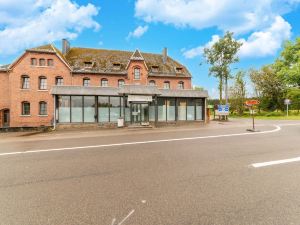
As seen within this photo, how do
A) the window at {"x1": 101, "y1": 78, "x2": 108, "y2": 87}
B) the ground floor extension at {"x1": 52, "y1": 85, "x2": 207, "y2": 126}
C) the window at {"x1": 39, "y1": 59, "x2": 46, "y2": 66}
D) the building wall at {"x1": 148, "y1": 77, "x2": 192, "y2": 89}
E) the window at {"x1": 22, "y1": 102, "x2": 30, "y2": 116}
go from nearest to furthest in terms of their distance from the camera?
the ground floor extension at {"x1": 52, "y1": 85, "x2": 207, "y2": 126}, the window at {"x1": 22, "y1": 102, "x2": 30, "y2": 116}, the window at {"x1": 39, "y1": 59, "x2": 46, "y2": 66}, the window at {"x1": 101, "y1": 78, "x2": 108, "y2": 87}, the building wall at {"x1": 148, "y1": 77, "x2": 192, "y2": 89}

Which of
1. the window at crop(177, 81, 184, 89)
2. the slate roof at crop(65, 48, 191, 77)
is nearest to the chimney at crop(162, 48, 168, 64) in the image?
the slate roof at crop(65, 48, 191, 77)

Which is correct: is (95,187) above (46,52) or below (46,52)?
below

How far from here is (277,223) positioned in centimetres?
334

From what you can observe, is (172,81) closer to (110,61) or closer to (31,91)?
(110,61)

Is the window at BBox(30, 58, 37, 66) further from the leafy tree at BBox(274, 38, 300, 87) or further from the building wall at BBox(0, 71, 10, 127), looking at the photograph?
the leafy tree at BBox(274, 38, 300, 87)

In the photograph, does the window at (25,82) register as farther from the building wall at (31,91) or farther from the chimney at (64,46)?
the chimney at (64,46)

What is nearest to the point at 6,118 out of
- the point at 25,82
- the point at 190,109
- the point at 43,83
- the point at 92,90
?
the point at 25,82

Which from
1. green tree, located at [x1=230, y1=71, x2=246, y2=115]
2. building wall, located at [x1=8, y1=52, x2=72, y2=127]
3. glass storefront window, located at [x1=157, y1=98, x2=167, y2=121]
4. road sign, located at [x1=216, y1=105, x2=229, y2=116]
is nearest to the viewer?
glass storefront window, located at [x1=157, y1=98, x2=167, y2=121]

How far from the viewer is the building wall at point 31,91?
28.8 m

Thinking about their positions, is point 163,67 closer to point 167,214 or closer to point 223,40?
point 223,40

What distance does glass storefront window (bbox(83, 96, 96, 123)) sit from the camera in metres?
24.1

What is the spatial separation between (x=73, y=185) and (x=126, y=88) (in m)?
20.0

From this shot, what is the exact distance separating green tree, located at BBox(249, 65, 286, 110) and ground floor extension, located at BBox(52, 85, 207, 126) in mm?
34796

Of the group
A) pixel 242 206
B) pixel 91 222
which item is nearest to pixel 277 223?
pixel 242 206
